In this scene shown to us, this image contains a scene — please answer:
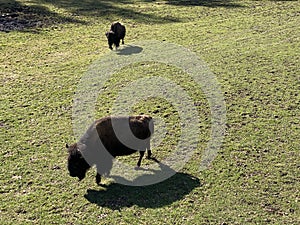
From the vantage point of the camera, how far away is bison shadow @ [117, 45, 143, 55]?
17.7m

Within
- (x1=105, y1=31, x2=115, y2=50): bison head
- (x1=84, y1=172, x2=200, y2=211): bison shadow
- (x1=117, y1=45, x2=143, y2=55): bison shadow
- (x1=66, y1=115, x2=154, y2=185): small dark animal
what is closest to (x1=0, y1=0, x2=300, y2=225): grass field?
(x1=84, y1=172, x2=200, y2=211): bison shadow

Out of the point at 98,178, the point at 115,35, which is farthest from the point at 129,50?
the point at 98,178

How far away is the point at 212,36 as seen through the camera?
66.1 feet

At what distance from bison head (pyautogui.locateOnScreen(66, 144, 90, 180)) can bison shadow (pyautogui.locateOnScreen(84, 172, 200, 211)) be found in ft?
1.50

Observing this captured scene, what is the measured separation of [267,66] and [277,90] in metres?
2.40

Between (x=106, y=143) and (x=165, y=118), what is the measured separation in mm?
3339

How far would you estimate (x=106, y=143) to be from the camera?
8734 millimetres

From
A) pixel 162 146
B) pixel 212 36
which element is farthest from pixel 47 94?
pixel 212 36

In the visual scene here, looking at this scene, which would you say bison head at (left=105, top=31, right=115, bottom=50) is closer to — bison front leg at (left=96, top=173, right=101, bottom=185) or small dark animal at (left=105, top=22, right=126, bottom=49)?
small dark animal at (left=105, top=22, right=126, bottom=49)

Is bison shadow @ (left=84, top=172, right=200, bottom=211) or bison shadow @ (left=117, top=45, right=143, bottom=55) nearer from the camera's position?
bison shadow @ (left=84, top=172, right=200, bottom=211)

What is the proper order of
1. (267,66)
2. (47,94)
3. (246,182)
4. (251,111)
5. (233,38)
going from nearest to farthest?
(246,182), (251,111), (47,94), (267,66), (233,38)

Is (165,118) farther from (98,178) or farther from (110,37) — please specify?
(110,37)

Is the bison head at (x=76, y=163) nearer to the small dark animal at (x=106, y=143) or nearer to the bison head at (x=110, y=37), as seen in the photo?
the small dark animal at (x=106, y=143)

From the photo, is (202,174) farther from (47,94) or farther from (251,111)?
(47,94)
